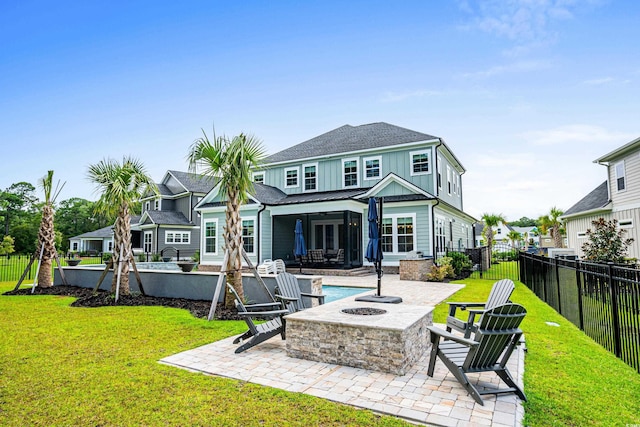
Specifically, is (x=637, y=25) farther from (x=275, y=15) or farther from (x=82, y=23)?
(x=82, y=23)

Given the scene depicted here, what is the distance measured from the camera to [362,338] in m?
4.51

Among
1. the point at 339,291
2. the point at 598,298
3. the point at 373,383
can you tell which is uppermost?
the point at 598,298

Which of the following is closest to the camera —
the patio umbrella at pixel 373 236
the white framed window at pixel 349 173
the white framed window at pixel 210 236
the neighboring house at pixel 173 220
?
the patio umbrella at pixel 373 236

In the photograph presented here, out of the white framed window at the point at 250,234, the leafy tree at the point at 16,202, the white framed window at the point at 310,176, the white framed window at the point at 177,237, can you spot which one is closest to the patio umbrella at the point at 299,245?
the white framed window at the point at 250,234

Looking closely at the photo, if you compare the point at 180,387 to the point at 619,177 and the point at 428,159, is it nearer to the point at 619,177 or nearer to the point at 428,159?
the point at 428,159

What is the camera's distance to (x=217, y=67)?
1584 centimetres

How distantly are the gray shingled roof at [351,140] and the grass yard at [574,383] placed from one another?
14.7 m

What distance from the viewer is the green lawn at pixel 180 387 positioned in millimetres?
3221

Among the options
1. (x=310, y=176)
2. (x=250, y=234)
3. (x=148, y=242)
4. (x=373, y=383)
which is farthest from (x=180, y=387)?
(x=148, y=242)

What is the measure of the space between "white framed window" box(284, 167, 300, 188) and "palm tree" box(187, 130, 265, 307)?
14.4 metres

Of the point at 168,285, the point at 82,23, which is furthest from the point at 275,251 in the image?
the point at 82,23

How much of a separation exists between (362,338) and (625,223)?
1815cm

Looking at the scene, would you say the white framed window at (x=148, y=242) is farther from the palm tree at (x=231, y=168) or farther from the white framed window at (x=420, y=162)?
the palm tree at (x=231, y=168)

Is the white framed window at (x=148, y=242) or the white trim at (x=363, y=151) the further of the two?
the white framed window at (x=148, y=242)
